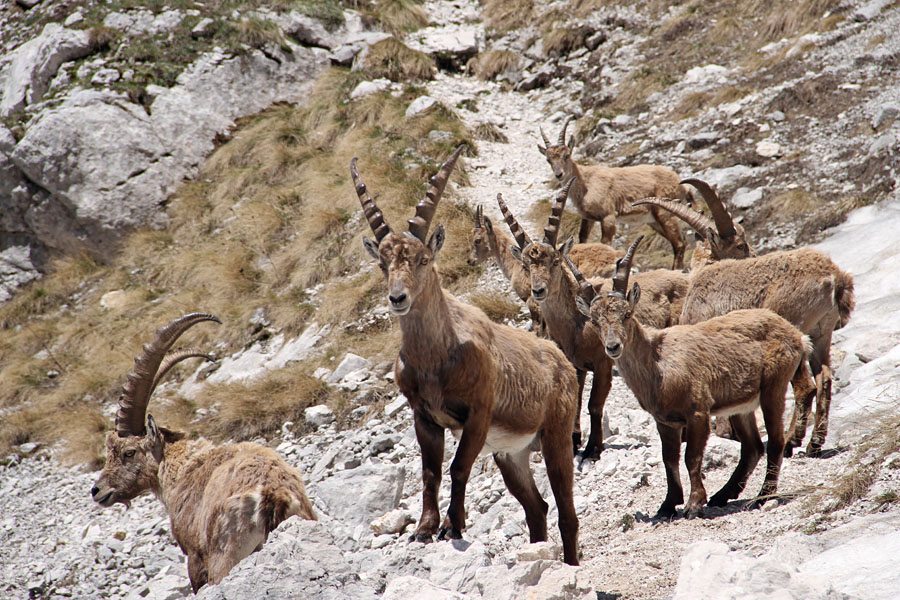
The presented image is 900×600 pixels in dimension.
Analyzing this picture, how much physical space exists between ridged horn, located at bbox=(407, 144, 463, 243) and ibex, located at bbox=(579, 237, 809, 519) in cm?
217

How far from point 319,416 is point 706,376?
577 centimetres

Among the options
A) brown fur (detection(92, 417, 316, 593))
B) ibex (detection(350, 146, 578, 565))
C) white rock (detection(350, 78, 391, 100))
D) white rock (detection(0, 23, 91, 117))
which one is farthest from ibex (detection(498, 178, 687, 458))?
white rock (detection(0, 23, 91, 117))

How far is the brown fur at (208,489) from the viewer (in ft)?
18.3

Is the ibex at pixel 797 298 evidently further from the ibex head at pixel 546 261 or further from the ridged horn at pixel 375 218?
the ridged horn at pixel 375 218

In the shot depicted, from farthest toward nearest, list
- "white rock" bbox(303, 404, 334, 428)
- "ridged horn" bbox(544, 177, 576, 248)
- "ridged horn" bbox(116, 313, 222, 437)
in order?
"white rock" bbox(303, 404, 334, 428)
"ridged horn" bbox(544, 177, 576, 248)
"ridged horn" bbox(116, 313, 222, 437)

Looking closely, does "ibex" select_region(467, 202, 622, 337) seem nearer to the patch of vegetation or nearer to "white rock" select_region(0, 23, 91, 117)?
the patch of vegetation

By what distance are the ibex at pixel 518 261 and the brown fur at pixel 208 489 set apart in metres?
4.58

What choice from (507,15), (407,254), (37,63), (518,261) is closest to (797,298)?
(518,261)

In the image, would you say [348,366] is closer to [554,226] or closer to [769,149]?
[554,226]

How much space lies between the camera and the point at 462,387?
5355 mm

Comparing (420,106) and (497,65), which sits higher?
(497,65)

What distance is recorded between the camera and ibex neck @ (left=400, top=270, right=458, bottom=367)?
542 cm

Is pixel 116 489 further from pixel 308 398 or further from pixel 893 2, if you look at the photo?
pixel 893 2

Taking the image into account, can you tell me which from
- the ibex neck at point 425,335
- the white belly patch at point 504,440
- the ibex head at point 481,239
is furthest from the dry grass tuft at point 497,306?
the ibex neck at point 425,335
